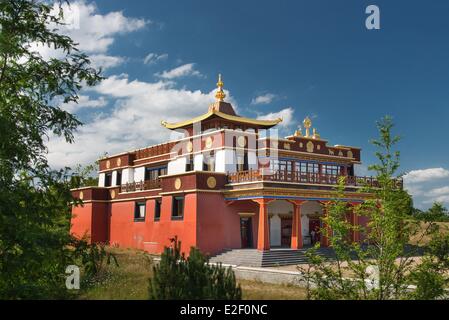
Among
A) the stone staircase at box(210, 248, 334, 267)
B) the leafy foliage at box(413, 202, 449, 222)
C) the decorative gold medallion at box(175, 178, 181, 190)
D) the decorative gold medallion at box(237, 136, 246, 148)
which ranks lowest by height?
the stone staircase at box(210, 248, 334, 267)

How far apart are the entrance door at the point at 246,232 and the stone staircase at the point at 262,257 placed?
2.35m

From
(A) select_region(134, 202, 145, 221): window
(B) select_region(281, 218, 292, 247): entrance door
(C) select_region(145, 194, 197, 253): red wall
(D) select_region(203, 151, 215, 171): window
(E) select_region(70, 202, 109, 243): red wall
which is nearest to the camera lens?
(C) select_region(145, 194, 197, 253): red wall

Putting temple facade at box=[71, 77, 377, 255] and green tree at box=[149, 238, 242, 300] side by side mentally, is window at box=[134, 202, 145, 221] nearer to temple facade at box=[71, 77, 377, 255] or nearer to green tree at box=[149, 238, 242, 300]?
temple facade at box=[71, 77, 377, 255]

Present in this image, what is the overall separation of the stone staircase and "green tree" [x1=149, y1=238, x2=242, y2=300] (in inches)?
735

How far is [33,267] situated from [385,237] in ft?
25.6

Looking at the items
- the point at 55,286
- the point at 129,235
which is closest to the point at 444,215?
the point at 55,286

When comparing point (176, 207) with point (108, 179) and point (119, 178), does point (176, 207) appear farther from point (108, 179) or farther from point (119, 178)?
point (108, 179)

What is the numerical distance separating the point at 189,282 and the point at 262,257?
19.4 meters

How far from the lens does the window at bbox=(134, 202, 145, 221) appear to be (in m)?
37.8

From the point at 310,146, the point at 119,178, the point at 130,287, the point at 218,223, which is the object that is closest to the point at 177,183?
the point at 218,223

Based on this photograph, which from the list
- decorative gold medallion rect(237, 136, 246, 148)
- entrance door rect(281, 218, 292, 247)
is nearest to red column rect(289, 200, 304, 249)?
entrance door rect(281, 218, 292, 247)

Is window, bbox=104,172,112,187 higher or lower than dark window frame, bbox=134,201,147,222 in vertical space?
higher

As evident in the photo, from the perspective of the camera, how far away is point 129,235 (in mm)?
38812

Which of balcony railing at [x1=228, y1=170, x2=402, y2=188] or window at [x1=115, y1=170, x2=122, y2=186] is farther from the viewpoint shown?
window at [x1=115, y1=170, x2=122, y2=186]
